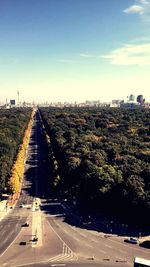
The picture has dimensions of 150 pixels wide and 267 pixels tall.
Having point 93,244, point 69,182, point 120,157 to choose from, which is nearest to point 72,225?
point 93,244

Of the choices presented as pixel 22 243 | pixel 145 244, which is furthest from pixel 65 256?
pixel 145 244

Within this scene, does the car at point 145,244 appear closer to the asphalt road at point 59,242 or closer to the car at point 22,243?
the asphalt road at point 59,242

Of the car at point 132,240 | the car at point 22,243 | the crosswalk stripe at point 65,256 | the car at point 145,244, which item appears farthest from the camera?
the car at point 132,240

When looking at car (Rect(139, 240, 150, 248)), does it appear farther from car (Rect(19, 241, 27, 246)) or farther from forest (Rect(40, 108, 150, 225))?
car (Rect(19, 241, 27, 246))

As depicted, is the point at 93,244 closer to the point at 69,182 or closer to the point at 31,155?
the point at 69,182

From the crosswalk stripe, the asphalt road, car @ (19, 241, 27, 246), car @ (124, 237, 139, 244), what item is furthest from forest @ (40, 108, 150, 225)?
car @ (19, 241, 27, 246)

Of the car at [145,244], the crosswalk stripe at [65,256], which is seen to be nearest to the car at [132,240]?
the car at [145,244]

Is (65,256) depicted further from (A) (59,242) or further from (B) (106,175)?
(B) (106,175)

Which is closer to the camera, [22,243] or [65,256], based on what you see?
[65,256]

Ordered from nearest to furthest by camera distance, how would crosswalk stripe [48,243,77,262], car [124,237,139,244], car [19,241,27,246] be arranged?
crosswalk stripe [48,243,77,262] → car [19,241,27,246] → car [124,237,139,244]

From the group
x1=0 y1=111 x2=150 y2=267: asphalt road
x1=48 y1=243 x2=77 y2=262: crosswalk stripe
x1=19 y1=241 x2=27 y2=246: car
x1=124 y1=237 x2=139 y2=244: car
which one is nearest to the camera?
x1=0 y1=111 x2=150 y2=267: asphalt road
